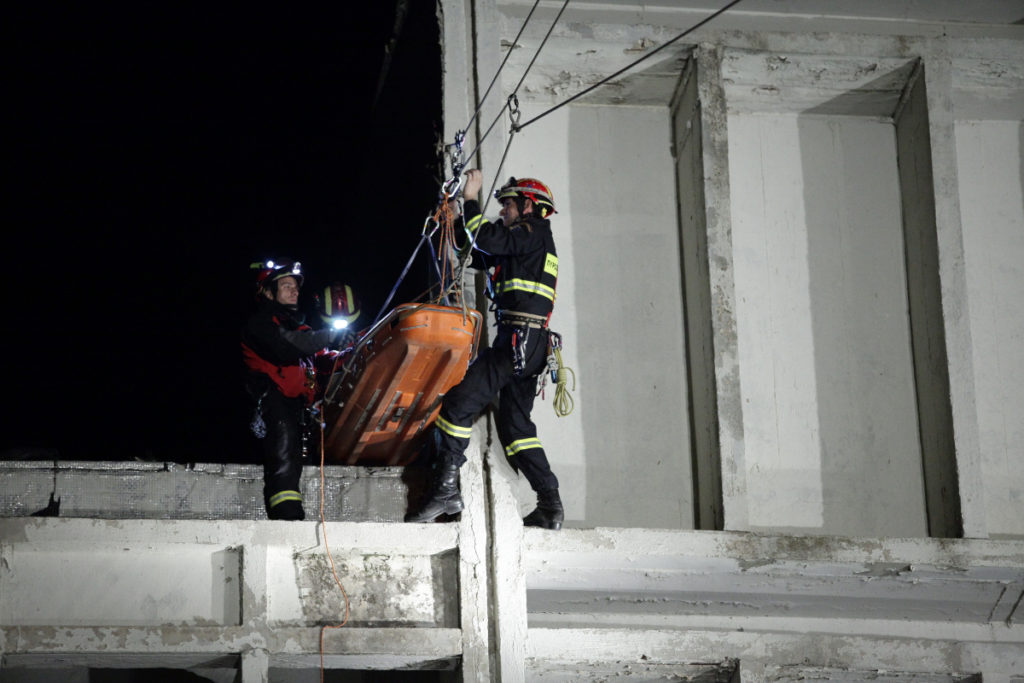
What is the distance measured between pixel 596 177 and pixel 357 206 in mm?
6315

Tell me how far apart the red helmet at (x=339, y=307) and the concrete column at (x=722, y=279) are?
2299 mm

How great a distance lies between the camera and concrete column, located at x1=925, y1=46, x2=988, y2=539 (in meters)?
8.20

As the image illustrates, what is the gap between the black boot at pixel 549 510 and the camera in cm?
765

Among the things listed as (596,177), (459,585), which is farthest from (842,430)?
(459,585)

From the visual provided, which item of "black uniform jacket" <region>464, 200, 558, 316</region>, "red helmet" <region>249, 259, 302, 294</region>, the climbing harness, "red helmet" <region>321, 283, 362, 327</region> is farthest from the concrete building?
"red helmet" <region>249, 259, 302, 294</region>

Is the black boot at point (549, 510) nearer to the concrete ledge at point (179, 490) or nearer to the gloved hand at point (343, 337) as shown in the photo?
the concrete ledge at point (179, 490)

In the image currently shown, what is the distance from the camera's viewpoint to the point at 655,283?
29.4 ft

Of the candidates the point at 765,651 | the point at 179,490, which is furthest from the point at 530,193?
the point at 765,651

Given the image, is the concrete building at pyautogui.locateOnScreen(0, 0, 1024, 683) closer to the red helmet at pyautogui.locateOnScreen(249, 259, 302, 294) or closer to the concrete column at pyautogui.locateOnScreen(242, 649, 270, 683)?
the concrete column at pyautogui.locateOnScreen(242, 649, 270, 683)

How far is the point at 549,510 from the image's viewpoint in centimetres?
767

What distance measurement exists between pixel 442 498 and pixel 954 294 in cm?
369

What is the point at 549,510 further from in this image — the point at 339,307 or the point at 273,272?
the point at 273,272

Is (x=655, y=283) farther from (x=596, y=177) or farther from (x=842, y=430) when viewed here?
(x=842, y=430)

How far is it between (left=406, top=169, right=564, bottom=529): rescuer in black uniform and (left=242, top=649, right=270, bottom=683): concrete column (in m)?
1.15
